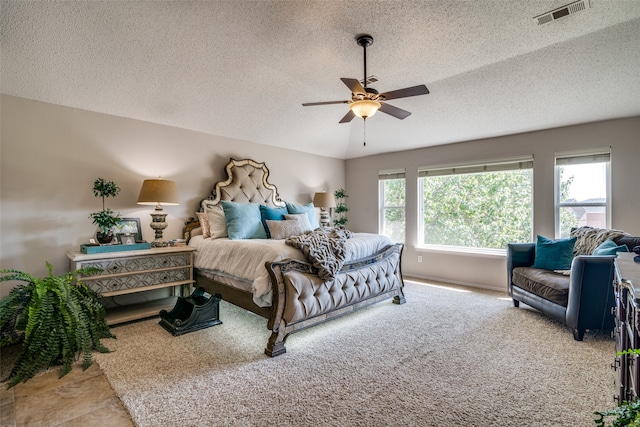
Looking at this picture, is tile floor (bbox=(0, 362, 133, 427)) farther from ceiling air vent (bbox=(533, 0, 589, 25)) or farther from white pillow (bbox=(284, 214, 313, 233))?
ceiling air vent (bbox=(533, 0, 589, 25))

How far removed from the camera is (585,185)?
160 inches

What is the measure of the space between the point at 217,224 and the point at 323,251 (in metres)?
1.58

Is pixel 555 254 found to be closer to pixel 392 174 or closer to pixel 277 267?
pixel 392 174

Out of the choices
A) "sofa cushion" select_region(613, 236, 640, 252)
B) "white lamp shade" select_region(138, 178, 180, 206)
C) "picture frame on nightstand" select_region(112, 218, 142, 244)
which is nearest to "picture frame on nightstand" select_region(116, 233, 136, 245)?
"picture frame on nightstand" select_region(112, 218, 142, 244)

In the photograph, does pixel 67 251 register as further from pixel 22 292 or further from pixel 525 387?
pixel 525 387

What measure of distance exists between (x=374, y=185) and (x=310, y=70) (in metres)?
3.12

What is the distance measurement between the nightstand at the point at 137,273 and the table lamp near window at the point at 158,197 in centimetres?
26

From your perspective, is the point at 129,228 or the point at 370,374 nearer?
the point at 370,374

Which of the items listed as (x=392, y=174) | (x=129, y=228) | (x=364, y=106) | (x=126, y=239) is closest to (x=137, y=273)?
(x=126, y=239)

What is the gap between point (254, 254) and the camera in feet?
9.67

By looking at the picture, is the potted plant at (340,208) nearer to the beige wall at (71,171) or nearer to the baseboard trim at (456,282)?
the baseboard trim at (456,282)

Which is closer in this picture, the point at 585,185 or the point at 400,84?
the point at 400,84

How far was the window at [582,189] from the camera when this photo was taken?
390cm

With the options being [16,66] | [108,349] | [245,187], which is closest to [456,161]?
[245,187]
